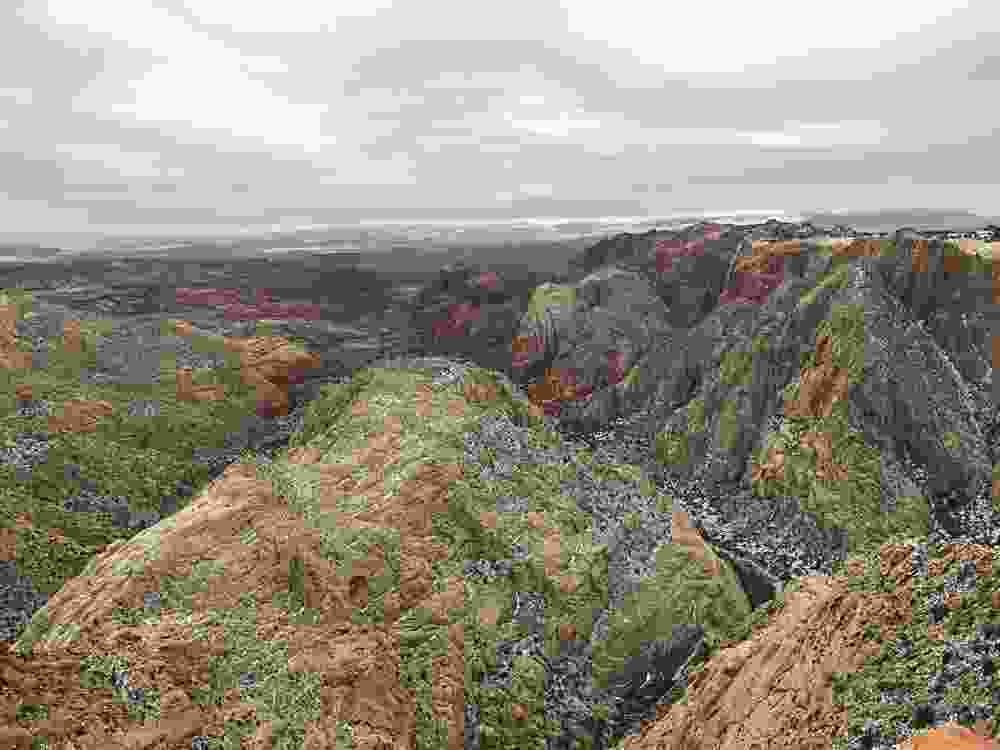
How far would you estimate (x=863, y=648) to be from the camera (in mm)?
14047

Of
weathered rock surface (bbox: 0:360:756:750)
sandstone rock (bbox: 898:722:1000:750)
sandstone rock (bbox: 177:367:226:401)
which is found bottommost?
weathered rock surface (bbox: 0:360:756:750)

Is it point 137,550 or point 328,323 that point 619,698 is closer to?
point 137,550

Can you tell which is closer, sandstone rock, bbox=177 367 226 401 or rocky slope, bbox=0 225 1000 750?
rocky slope, bbox=0 225 1000 750

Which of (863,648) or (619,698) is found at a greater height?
(863,648)

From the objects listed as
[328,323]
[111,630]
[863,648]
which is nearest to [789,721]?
[863,648]

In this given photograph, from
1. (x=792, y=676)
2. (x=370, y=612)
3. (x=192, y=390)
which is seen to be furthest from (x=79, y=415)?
(x=792, y=676)

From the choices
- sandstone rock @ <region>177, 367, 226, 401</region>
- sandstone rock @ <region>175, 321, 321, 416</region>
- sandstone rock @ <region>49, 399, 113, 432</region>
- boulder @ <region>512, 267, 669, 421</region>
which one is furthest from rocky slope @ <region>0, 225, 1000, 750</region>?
sandstone rock @ <region>175, 321, 321, 416</region>

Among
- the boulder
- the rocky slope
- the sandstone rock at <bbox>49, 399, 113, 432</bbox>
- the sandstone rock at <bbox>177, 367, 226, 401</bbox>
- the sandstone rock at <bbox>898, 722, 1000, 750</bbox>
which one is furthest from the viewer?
the boulder

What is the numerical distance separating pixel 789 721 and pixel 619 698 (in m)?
10.4

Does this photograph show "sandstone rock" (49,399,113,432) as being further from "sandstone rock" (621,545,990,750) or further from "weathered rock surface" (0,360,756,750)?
"sandstone rock" (621,545,990,750)

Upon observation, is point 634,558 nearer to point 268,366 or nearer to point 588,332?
point 588,332

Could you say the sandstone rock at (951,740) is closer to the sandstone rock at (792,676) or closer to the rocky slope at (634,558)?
the rocky slope at (634,558)

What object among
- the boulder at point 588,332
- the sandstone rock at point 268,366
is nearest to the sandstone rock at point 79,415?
the sandstone rock at point 268,366

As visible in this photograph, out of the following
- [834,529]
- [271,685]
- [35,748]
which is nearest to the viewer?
[35,748]
